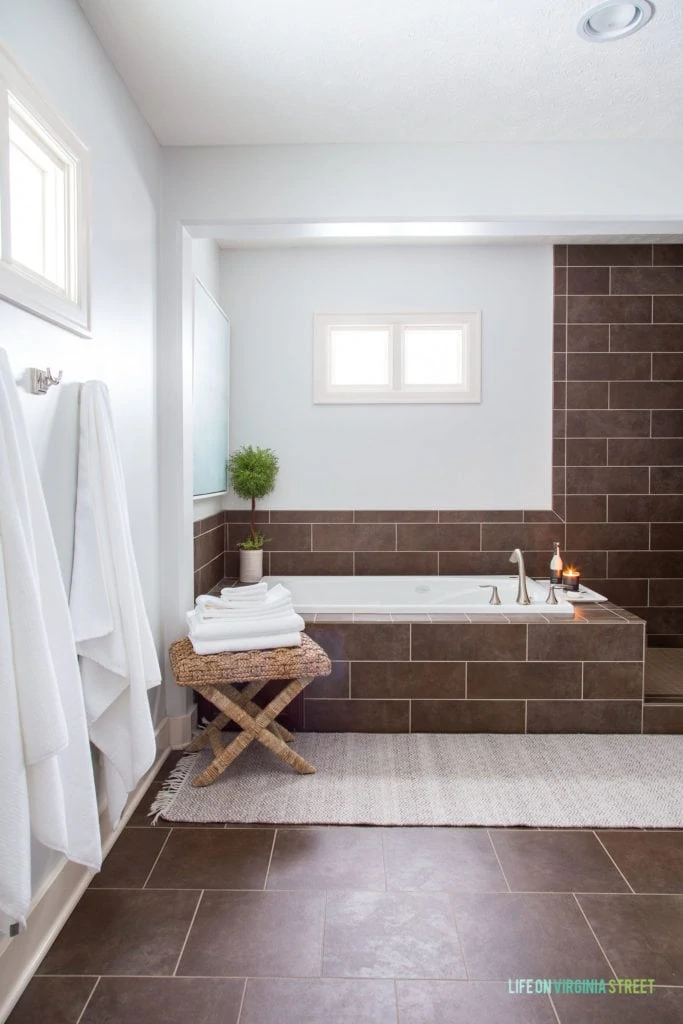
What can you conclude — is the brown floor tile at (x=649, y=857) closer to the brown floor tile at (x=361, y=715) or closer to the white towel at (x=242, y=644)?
the brown floor tile at (x=361, y=715)

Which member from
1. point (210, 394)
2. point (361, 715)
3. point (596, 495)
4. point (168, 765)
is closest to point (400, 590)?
point (361, 715)

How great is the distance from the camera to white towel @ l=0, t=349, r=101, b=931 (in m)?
1.42

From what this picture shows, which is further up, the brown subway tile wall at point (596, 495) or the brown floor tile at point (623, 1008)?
the brown subway tile wall at point (596, 495)

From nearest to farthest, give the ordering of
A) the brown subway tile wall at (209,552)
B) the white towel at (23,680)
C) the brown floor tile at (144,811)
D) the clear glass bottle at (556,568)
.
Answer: the white towel at (23,680), the brown floor tile at (144,811), the brown subway tile wall at (209,552), the clear glass bottle at (556,568)

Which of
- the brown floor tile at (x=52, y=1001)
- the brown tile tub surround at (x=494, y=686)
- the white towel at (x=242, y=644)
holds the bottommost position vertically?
the brown floor tile at (x=52, y=1001)

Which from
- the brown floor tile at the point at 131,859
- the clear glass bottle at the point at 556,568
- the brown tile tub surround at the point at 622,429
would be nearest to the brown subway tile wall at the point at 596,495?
the brown tile tub surround at the point at 622,429

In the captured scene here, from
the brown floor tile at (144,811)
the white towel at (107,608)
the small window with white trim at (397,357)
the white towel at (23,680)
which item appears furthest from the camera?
the small window with white trim at (397,357)

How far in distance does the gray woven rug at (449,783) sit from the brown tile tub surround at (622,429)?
1.47 metres

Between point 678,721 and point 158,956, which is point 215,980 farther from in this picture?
point 678,721

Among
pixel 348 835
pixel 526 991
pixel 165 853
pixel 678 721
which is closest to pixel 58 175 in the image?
pixel 165 853

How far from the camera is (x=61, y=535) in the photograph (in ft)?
6.79

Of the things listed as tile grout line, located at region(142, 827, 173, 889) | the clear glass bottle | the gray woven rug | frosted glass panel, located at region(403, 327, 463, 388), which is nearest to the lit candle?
the clear glass bottle

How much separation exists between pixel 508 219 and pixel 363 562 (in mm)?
2286

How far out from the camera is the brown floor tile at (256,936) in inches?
70.9
